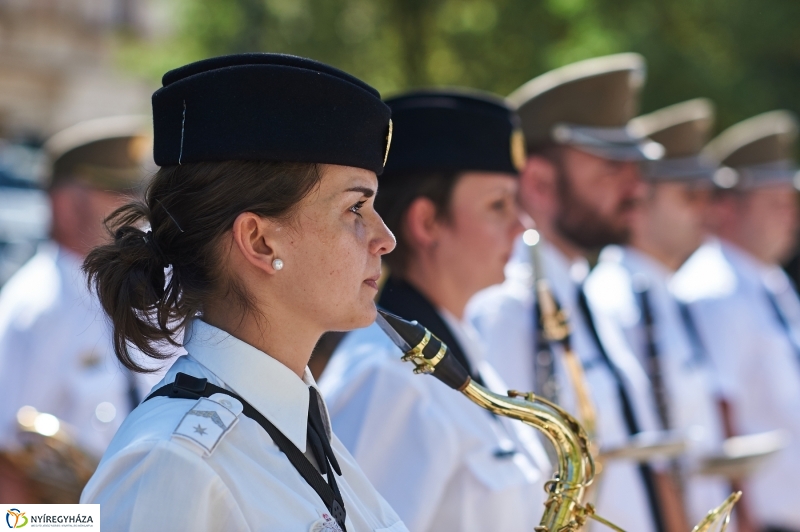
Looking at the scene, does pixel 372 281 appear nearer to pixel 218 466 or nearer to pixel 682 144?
pixel 218 466

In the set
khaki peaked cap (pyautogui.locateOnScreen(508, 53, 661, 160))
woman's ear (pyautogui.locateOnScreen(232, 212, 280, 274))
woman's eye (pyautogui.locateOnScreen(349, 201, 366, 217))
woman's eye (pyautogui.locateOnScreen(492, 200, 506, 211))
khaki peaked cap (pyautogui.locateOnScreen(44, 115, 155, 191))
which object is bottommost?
woman's ear (pyautogui.locateOnScreen(232, 212, 280, 274))

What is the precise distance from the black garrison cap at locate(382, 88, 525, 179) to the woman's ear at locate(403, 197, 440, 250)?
0.36 ft

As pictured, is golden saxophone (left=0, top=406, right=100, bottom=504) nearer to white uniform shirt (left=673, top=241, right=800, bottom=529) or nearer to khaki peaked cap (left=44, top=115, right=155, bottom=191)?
khaki peaked cap (left=44, top=115, right=155, bottom=191)

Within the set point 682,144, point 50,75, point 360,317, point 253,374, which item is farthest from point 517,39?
point 50,75

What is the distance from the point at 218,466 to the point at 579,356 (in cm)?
275

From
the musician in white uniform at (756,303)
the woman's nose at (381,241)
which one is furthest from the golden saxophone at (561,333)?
the woman's nose at (381,241)

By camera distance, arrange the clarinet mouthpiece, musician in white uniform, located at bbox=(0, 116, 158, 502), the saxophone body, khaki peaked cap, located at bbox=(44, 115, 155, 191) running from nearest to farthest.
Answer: the clarinet mouthpiece < the saxophone body < musician in white uniform, located at bbox=(0, 116, 158, 502) < khaki peaked cap, located at bbox=(44, 115, 155, 191)

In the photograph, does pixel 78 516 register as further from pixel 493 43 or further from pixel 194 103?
pixel 493 43

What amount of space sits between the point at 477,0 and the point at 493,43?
20.8 inches

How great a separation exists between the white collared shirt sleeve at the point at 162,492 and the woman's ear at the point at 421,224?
1625 millimetres

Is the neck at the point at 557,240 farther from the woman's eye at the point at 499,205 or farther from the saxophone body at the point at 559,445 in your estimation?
the saxophone body at the point at 559,445

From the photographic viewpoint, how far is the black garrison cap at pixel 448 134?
10.4ft

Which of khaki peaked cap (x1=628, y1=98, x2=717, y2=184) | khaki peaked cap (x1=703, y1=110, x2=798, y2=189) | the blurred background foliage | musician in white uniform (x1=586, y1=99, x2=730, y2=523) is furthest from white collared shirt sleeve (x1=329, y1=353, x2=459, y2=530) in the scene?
the blurred background foliage

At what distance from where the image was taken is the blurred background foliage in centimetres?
838
